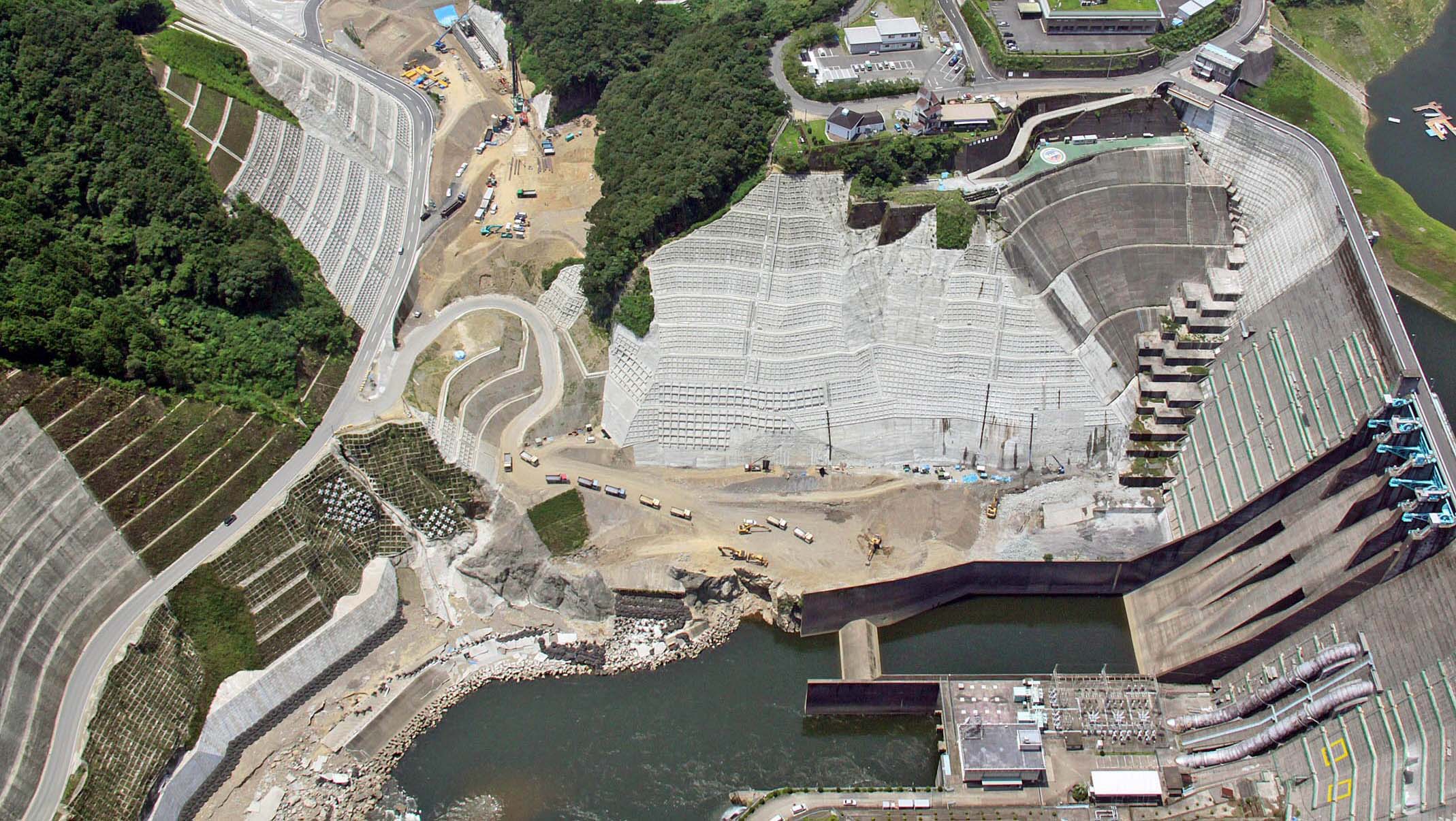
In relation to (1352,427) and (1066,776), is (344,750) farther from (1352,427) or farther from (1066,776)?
(1352,427)

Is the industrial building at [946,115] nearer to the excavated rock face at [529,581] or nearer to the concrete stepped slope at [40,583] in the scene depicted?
the excavated rock face at [529,581]

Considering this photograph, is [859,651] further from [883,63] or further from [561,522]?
[883,63]

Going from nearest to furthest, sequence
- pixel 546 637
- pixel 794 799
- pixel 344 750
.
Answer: pixel 794 799 < pixel 344 750 < pixel 546 637

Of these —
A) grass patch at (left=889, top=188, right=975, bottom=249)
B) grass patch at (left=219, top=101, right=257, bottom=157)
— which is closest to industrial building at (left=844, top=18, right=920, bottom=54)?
grass patch at (left=889, top=188, right=975, bottom=249)

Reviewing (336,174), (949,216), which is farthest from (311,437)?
(949,216)

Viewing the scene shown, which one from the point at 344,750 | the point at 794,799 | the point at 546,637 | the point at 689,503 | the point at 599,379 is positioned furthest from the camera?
the point at 599,379

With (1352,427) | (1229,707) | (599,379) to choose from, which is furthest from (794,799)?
(1352,427)
